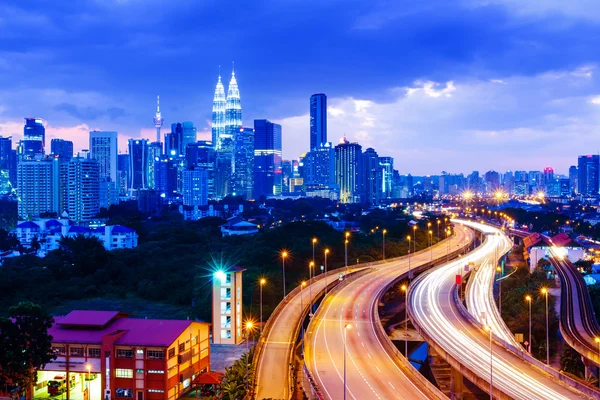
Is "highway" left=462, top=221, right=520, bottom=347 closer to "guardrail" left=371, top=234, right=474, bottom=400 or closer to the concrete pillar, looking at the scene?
the concrete pillar

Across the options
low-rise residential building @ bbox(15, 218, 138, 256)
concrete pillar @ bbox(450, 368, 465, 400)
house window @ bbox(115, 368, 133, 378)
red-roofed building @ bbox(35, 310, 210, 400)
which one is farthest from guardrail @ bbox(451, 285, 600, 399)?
low-rise residential building @ bbox(15, 218, 138, 256)

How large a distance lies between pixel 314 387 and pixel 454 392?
11.6 metres

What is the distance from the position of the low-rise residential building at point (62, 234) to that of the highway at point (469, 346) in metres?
55.6

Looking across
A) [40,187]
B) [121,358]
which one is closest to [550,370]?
[121,358]

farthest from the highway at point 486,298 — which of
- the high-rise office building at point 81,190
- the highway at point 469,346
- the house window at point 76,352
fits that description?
the high-rise office building at point 81,190

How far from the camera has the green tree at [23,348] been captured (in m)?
29.1

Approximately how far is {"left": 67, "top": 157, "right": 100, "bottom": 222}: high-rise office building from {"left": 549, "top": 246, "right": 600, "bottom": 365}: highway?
11012cm

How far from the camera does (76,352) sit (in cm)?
3262

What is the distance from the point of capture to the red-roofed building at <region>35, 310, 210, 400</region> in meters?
31.3

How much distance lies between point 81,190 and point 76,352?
119021 millimetres

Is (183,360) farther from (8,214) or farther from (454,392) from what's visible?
(8,214)

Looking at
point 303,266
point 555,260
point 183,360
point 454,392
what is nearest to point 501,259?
point 555,260

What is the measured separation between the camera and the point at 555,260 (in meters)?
70.8

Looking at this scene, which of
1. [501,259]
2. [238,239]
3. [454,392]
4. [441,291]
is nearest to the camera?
[454,392]
